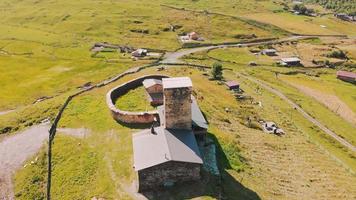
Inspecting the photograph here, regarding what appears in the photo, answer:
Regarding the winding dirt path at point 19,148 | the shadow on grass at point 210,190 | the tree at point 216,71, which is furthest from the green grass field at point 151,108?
the tree at point 216,71

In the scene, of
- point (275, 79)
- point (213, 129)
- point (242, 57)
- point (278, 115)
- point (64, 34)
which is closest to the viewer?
point (213, 129)

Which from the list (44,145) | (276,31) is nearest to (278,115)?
(44,145)

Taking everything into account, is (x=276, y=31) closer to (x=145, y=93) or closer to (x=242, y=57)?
(x=242, y=57)

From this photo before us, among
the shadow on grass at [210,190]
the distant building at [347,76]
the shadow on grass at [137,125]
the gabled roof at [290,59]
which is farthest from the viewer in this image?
the gabled roof at [290,59]

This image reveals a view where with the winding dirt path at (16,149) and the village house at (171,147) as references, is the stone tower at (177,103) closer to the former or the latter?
the village house at (171,147)

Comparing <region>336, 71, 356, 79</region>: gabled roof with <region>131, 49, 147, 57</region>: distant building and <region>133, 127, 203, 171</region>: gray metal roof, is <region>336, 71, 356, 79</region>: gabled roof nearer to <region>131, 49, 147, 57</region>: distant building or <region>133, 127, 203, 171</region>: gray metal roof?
<region>131, 49, 147, 57</region>: distant building
